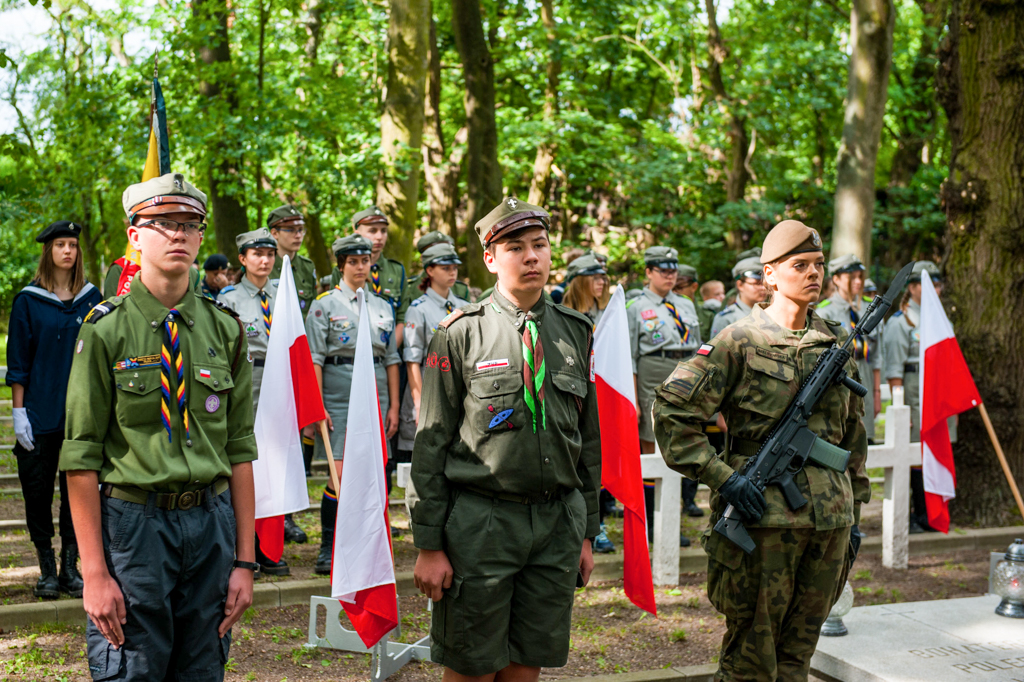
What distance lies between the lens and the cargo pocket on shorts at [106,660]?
289 centimetres

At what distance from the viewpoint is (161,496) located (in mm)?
2969

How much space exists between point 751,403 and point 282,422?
2748mm

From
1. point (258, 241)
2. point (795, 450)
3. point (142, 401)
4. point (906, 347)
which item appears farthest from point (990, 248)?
point (142, 401)

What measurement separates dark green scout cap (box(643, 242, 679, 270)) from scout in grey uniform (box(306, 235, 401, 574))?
7.83 feet

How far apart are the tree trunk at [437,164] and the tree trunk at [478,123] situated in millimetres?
1752

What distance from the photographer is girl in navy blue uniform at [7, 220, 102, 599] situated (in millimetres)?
5484

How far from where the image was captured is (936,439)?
709 cm

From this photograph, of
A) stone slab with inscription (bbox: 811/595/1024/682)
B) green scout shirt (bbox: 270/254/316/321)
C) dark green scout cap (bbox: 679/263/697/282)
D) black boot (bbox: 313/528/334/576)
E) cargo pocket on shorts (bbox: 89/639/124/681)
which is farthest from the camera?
dark green scout cap (bbox: 679/263/697/282)

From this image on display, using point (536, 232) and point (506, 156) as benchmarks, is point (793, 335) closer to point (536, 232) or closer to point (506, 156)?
point (536, 232)

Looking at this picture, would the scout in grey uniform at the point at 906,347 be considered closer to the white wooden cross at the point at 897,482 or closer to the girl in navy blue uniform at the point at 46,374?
the white wooden cross at the point at 897,482

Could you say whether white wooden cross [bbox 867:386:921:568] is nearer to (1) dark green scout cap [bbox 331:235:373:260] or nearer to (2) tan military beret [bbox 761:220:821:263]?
(2) tan military beret [bbox 761:220:821:263]

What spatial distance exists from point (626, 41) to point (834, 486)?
58.6 feet

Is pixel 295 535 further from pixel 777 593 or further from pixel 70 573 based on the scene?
pixel 777 593

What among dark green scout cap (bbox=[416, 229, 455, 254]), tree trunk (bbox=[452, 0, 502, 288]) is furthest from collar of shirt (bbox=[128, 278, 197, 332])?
tree trunk (bbox=[452, 0, 502, 288])
